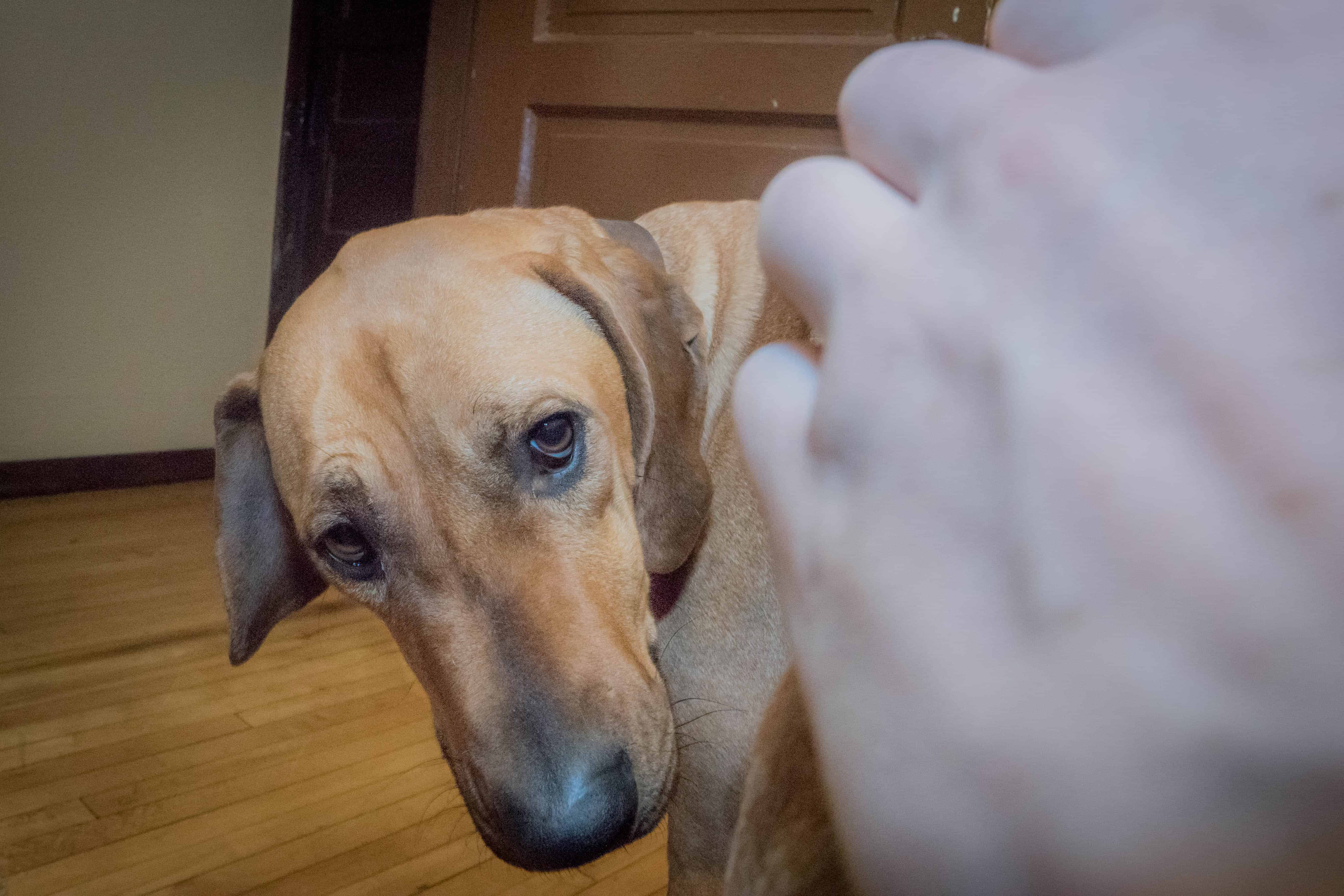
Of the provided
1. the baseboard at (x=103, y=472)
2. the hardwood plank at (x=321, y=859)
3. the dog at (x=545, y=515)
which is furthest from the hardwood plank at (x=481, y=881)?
the baseboard at (x=103, y=472)

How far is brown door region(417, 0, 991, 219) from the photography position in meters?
2.58

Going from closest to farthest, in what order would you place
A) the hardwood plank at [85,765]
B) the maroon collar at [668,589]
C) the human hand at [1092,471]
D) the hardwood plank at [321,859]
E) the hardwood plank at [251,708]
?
1. the human hand at [1092,471]
2. the maroon collar at [668,589]
3. the hardwood plank at [321,859]
4. the hardwood plank at [85,765]
5. the hardwood plank at [251,708]

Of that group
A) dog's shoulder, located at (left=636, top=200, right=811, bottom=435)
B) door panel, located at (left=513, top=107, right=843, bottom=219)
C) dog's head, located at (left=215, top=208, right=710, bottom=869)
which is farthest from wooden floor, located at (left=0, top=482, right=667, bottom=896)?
door panel, located at (left=513, top=107, right=843, bottom=219)

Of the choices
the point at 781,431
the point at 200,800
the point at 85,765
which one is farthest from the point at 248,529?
the point at 781,431

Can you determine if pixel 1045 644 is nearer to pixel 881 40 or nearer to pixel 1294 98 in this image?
pixel 1294 98

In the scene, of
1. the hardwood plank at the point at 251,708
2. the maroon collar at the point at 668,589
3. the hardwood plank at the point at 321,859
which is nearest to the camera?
the maroon collar at the point at 668,589

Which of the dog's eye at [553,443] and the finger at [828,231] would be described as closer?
the finger at [828,231]

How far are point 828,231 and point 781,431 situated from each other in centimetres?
6

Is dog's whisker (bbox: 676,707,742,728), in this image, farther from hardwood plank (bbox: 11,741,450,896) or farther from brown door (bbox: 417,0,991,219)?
brown door (bbox: 417,0,991,219)

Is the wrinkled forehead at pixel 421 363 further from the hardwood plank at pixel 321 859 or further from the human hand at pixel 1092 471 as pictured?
the hardwood plank at pixel 321 859

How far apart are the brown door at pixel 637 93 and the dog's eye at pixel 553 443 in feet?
5.62

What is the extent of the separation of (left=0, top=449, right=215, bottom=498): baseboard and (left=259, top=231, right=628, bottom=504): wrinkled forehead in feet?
11.8

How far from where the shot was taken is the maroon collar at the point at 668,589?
1286 millimetres

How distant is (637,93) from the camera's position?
2.96m
